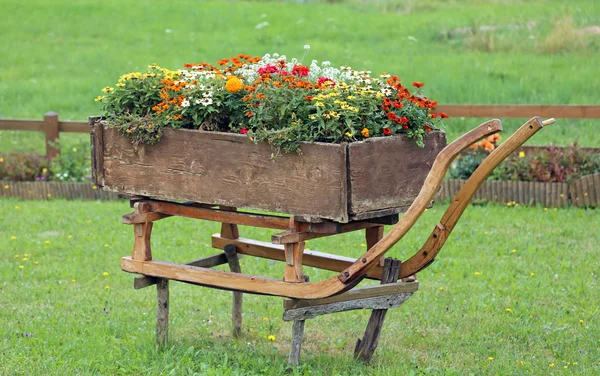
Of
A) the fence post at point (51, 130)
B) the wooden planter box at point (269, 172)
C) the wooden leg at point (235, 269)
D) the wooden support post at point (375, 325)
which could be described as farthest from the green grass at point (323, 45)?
the wooden planter box at point (269, 172)

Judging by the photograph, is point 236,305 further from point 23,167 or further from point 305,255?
point 23,167

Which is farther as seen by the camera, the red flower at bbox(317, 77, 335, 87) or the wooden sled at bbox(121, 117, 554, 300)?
the red flower at bbox(317, 77, 335, 87)

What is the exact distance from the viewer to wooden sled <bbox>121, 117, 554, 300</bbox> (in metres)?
4.05

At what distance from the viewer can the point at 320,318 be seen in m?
6.01

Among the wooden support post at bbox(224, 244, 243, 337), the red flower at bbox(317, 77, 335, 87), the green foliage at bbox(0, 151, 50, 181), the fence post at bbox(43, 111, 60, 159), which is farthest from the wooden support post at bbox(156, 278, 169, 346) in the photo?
the fence post at bbox(43, 111, 60, 159)

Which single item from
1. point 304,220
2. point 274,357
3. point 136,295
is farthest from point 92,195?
point 304,220

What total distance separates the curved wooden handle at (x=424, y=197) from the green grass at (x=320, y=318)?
2.44ft

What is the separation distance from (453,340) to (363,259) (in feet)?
4.86

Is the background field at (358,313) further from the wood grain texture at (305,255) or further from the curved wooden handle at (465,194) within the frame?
the curved wooden handle at (465,194)

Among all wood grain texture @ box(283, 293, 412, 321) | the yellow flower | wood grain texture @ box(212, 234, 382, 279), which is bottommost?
wood grain texture @ box(283, 293, 412, 321)

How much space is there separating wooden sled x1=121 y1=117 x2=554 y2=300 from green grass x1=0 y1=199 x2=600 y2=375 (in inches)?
19.3

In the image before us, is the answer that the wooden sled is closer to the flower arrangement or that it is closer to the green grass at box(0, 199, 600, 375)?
the flower arrangement

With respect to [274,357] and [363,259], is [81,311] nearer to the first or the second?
[274,357]

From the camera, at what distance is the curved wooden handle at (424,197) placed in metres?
3.98
